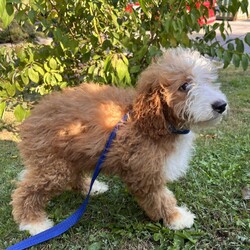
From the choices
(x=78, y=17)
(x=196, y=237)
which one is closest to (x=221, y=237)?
(x=196, y=237)

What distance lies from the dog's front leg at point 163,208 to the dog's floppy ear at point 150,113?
0.47m

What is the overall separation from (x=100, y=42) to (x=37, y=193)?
200 centimetres

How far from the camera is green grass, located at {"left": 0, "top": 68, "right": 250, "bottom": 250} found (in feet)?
9.26

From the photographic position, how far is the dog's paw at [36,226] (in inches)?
119

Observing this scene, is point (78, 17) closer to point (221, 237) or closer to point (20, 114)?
point (20, 114)

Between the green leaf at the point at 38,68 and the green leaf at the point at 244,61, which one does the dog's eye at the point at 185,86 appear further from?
the green leaf at the point at 38,68

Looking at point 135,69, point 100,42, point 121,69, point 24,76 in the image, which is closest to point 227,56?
point 135,69

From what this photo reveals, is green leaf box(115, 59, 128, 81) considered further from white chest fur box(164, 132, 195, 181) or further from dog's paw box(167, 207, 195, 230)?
dog's paw box(167, 207, 195, 230)


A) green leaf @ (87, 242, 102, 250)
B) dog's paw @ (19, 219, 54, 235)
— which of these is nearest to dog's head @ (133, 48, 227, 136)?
green leaf @ (87, 242, 102, 250)

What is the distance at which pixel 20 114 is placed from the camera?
3998mm

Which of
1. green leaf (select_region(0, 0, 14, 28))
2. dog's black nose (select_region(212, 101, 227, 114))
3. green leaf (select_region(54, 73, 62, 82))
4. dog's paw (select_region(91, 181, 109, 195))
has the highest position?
green leaf (select_region(0, 0, 14, 28))

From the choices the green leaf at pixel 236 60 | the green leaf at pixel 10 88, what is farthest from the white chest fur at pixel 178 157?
the green leaf at pixel 10 88

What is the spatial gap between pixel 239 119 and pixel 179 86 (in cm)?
334

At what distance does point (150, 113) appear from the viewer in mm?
2582
